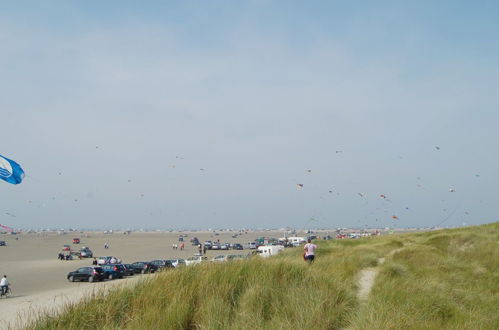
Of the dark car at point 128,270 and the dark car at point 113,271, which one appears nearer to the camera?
the dark car at point 113,271

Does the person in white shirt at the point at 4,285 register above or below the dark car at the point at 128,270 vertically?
above

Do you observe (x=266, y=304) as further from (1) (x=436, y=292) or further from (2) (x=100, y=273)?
(2) (x=100, y=273)

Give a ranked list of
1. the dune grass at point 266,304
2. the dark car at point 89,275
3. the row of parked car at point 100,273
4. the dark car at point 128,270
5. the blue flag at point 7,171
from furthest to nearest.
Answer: the dark car at point 128,270 → the row of parked car at point 100,273 → the dark car at point 89,275 → the blue flag at point 7,171 → the dune grass at point 266,304

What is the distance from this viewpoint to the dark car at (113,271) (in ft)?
98.3

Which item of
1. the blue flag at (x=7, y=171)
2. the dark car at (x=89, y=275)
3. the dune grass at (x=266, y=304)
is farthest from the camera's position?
the dark car at (x=89, y=275)

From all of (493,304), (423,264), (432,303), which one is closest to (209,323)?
(432,303)

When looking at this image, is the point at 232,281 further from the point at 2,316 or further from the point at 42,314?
the point at 2,316

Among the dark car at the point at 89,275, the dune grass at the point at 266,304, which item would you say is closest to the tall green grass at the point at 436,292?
the dune grass at the point at 266,304

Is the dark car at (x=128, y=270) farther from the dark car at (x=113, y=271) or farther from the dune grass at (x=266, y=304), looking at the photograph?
the dune grass at (x=266, y=304)

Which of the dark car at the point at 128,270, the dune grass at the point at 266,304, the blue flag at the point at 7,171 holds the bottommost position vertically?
the dark car at the point at 128,270

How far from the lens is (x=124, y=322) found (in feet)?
21.0

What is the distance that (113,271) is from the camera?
3044 centimetres

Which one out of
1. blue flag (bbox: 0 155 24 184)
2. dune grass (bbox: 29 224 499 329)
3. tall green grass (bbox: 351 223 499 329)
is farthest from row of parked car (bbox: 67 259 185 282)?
dune grass (bbox: 29 224 499 329)

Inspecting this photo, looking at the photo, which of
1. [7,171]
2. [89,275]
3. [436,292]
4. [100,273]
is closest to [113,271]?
[89,275]
